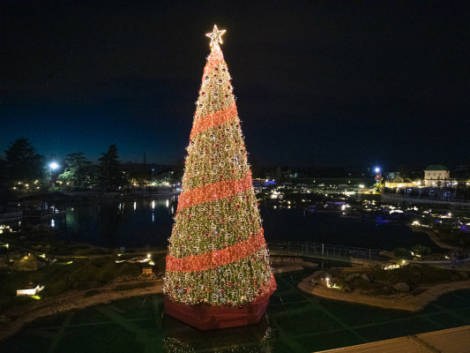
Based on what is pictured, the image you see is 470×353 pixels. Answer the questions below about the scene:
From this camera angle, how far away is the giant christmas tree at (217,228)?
→ 7859 mm

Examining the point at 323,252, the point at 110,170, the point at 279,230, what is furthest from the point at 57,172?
the point at 323,252

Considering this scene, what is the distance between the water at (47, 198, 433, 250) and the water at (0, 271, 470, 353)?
12.7 m

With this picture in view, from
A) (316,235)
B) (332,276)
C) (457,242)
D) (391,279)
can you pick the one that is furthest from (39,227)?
(457,242)

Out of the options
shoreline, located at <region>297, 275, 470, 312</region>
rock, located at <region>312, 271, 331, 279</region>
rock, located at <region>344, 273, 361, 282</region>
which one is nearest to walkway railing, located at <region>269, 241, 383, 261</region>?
rock, located at <region>312, 271, 331, 279</region>

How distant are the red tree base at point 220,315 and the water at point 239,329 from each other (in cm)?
16

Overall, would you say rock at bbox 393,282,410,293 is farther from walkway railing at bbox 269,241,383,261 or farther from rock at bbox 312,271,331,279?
walkway railing at bbox 269,241,383,261

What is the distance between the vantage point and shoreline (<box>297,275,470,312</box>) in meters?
9.53

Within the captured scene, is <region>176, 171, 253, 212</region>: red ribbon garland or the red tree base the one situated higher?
<region>176, 171, 253, 212</region>: red ribbon garland

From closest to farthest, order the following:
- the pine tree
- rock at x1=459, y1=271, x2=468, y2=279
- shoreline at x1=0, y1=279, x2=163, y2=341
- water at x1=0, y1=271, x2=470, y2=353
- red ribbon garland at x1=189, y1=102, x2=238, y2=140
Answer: water at x1=0, y1=271, x2=470, y2=353, red ribbon garland at x1=189, y1=102, x2=238, y2=140, shoreline at x1=0, y1=279, x2=163, y2=341, rock at x1=459, y1=271, x2=468, y2=279, the pine tree

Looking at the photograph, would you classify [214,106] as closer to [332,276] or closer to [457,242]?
[332,276]

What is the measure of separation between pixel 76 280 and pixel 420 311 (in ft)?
35.0

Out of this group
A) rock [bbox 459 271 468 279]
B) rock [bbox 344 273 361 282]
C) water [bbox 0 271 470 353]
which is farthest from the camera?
rock [bbox 459 271 468 279]

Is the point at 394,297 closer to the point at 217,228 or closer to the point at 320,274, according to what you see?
the point at 320,274

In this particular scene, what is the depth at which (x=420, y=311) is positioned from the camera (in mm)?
9234
